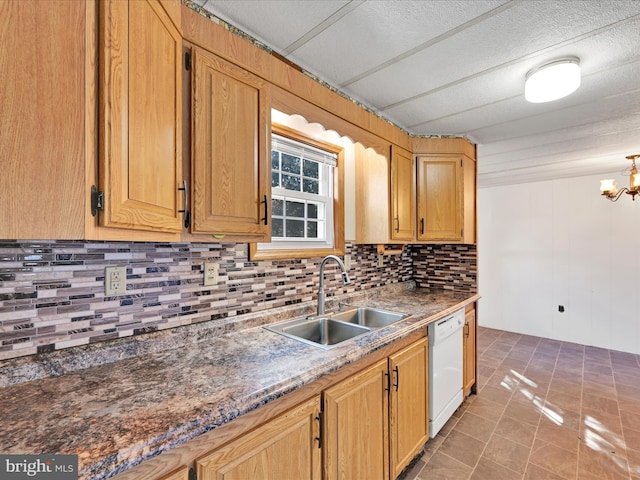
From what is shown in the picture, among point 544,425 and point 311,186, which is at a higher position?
point 311,186

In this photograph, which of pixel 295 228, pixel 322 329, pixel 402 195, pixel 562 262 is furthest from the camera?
pixel 562 262

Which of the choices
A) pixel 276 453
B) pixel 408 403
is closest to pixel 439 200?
pixel 408 403

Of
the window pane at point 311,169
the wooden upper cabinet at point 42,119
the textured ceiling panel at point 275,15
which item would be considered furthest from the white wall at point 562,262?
the wooden upper cabinet at point 42,119

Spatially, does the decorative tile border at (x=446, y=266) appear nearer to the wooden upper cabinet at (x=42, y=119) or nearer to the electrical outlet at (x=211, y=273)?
the electrical outlet at (x=211, y=273)

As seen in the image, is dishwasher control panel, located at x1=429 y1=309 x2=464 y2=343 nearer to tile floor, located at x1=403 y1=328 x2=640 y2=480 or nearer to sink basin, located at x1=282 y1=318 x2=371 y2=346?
sink basin, located at x1=282 y1=318 x2=371 y2=346

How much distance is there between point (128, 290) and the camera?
49.3 inches

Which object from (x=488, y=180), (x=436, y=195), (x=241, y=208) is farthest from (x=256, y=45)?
(x=488, y=180)

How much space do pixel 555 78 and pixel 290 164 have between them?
64.0 inches

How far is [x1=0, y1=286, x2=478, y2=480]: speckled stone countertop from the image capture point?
0.70 metres

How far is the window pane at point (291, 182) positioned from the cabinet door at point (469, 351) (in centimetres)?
177

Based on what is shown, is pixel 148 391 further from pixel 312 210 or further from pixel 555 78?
pixel 555 78

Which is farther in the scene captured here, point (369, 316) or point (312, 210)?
point (312, 210)

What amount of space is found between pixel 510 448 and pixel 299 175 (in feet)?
7.94

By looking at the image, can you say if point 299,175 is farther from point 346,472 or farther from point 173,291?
point 346,472
